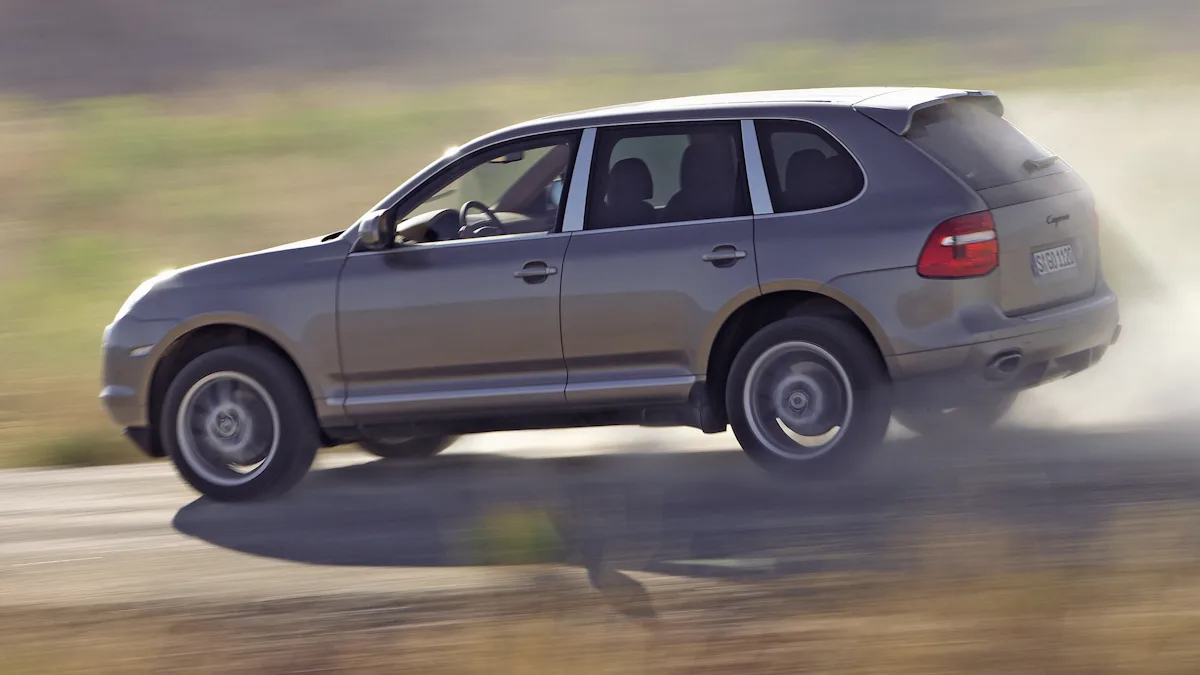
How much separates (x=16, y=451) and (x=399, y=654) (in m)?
5.98

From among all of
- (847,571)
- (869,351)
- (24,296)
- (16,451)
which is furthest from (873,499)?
(24,296)

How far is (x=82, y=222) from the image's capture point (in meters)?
18.4

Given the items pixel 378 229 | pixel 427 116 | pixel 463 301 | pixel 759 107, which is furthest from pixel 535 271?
pixel 427 116

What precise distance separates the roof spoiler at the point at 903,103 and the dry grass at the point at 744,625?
187cm

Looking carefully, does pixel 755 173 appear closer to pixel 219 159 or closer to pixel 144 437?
pixel 144 437

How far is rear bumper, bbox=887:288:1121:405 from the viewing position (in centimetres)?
702

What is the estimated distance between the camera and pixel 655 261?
23.9 feet

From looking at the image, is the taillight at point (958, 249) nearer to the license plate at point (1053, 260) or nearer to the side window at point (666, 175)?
the license plate at point (1053, 260)

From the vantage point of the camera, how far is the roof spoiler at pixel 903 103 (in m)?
7.22

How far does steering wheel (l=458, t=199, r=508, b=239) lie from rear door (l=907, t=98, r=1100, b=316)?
6.32 ft

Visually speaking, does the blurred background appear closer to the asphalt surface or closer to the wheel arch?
the asphalt surface

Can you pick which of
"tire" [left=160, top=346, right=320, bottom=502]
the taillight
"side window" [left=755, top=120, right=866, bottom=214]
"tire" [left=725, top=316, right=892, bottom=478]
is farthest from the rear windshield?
"tire" [left=160, top=346, right=320, bottom=502]

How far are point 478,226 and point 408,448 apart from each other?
189 centimetres

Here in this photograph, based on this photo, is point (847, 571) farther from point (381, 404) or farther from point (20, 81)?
point (20, 81)
